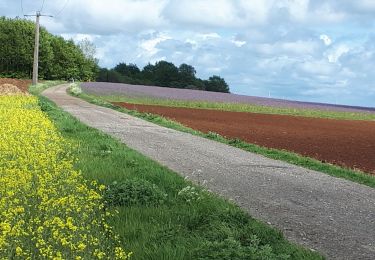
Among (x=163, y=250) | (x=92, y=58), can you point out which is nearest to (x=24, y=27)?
(x=92, y=58)

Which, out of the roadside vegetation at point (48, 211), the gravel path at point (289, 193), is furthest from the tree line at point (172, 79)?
the roadside vegetation at point (48, 211)

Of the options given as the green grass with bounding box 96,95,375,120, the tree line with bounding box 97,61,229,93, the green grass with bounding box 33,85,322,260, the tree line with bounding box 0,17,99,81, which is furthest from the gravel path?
the tree line with bounding box 97,61,229,93

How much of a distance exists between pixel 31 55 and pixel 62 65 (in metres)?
12.1

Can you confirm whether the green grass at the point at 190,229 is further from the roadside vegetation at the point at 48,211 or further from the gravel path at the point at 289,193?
the gravel path at the point at 289,193

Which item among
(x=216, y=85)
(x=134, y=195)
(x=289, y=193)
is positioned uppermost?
(x=134, y=195)

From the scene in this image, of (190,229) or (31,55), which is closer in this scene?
(190,229)

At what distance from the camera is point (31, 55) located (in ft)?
332

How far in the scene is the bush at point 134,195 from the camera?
797cm

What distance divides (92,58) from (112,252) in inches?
5155

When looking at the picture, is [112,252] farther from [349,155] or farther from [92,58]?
[92,58]

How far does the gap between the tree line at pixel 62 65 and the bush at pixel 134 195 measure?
316 ft

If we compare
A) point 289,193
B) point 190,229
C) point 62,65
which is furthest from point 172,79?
point 190,229

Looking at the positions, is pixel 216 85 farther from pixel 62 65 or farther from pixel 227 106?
pixel 227 106

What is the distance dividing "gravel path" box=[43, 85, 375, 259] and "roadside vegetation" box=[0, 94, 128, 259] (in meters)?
2.28
